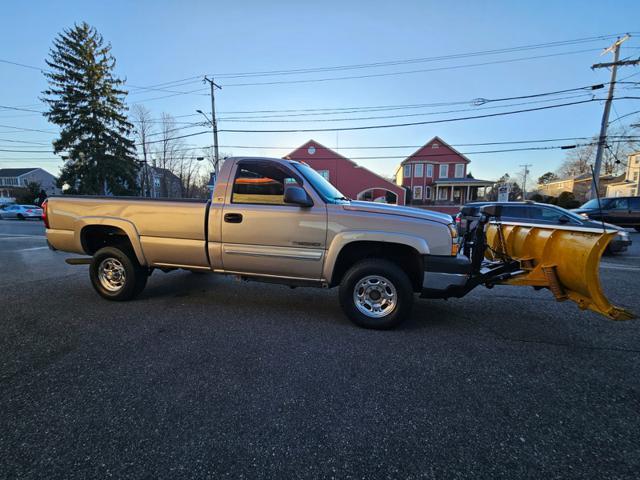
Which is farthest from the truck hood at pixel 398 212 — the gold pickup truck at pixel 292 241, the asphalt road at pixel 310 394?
the asphalt road at pixel 310 394

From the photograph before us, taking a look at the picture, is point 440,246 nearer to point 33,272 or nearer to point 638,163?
point 33,272

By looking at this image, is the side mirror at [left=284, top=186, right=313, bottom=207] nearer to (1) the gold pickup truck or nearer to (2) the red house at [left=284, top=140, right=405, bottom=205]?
(1) the gold pickup truck

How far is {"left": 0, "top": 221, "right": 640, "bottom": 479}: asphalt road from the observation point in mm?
1701

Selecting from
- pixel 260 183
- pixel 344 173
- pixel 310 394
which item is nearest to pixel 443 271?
pixel 310 394

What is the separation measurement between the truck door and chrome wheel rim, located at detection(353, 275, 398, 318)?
541 millimetres

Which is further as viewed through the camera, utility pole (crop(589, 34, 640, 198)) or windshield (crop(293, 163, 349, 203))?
utility pole (crop(589, 34, 640, 198))

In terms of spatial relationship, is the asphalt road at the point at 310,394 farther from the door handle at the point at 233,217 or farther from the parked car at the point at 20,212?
the parked car at the point at 20,212

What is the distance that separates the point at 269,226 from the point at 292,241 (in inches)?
13.6

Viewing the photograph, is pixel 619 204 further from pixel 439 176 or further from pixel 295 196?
pixel 439 176

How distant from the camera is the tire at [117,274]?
4.25m

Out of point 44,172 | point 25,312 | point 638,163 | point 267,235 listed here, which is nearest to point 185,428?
point 267,235

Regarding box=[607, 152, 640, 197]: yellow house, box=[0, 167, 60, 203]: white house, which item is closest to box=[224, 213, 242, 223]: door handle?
box=[607, 152, 640, 197]: yellow house

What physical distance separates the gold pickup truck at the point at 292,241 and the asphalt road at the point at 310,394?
510mm

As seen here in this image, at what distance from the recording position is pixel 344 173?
111ft
